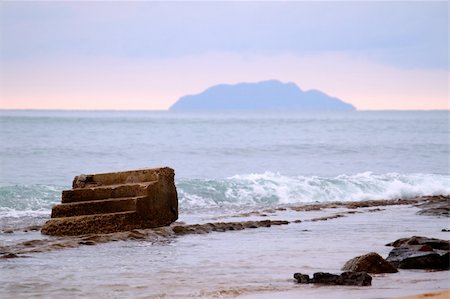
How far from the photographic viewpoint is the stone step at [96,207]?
1266cm

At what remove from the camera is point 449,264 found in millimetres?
9258

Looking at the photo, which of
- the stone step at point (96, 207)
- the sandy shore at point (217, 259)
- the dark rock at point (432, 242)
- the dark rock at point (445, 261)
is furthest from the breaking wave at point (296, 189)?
the dark rock at point (445, 261)

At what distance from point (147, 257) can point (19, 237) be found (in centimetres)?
301

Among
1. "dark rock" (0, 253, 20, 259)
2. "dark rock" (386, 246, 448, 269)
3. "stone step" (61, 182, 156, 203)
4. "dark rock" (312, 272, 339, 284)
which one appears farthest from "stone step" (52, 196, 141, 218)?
"dark rock" (312, 272, 339, 284)

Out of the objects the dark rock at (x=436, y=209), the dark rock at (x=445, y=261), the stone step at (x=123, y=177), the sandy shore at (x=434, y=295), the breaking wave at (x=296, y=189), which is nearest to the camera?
the sandy shore at (x=434, y=295)

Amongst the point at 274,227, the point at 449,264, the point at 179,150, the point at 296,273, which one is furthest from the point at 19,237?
the point at 179,150

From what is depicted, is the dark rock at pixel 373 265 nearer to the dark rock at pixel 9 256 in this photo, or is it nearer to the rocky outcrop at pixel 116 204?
the dark rock at pixel 9 256

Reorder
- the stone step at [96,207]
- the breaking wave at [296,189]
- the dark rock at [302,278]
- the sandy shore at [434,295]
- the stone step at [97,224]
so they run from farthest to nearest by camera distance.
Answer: the breaking wave at [296,189] → the stone step at [96,207] → the stone step at [97,224] → the dark rock at [302,278] → the sandy shore at [434,295]

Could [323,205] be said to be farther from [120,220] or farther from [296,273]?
[296,273]

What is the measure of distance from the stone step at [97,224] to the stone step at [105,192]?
0.34 m

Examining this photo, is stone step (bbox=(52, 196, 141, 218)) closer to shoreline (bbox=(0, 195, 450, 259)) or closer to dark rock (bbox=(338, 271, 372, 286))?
A: shoreline (bbox=(0, 195, 450, 259))

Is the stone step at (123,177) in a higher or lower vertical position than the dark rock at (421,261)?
higher

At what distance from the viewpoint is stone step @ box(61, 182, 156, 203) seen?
12.7 metres

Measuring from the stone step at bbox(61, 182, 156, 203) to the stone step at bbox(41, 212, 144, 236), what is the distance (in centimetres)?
34
